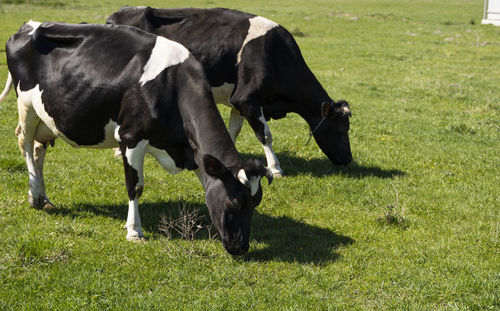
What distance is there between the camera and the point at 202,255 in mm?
6824

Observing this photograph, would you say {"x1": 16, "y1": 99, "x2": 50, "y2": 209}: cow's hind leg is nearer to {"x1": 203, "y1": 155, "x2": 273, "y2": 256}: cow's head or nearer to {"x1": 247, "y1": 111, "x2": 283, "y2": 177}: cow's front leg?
{"x1": 203, "y1": 155, "x2": 273, "y2": 256}: cow's head

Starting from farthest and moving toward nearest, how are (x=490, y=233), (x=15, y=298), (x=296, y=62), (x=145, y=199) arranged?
(x=296, y=62), (x=145, y=199), (x=490, y=233), (x=15, y=298)

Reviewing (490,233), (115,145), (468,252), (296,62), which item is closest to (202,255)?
(115,145)

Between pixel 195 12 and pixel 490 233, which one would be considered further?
pixel 195 12

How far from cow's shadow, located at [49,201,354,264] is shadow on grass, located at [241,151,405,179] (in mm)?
2208

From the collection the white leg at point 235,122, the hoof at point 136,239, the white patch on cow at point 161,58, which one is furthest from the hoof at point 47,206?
the white leg at point 235,122

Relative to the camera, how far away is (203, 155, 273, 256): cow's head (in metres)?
6.11

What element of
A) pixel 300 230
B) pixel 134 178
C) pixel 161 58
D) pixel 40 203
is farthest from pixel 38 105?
pixel 300 230

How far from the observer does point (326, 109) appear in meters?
9.83

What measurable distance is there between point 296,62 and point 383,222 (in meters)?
3.39

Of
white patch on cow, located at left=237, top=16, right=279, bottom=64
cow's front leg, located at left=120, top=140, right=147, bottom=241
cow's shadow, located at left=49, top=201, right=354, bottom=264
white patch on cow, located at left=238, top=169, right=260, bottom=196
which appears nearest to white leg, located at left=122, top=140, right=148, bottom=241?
cow's front leg, located at left=120, top=140, right=147, bottom=241

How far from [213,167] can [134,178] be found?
1529 mm

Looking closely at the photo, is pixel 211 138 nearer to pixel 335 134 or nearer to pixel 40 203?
pixel 40 203

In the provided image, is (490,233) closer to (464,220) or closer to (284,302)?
(464,220)
